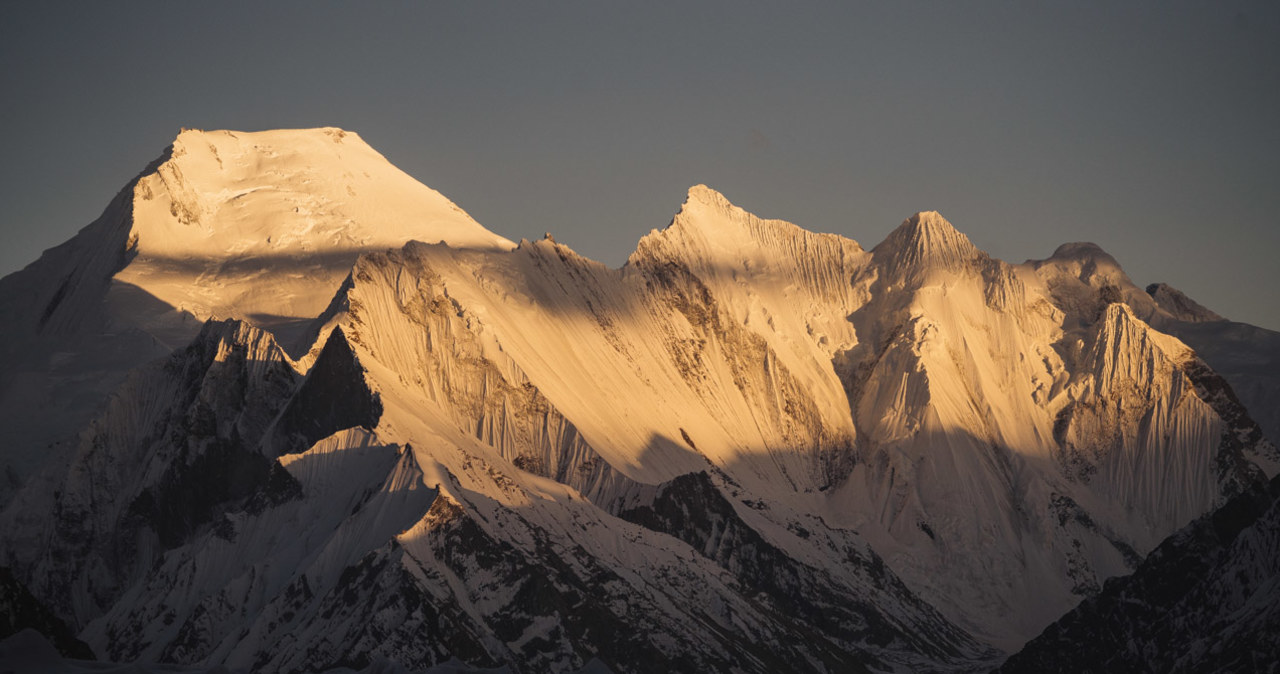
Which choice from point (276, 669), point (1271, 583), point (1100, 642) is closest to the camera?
point (1271, 583)

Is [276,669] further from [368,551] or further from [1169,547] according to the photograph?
[1169,547]

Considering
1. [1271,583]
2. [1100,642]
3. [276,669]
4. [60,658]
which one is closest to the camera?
[60,658]

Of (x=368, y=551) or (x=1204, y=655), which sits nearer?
(x=1204, y=655)

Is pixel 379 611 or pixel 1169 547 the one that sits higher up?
pixel 1169 547

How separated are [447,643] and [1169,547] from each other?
6469 centimetres

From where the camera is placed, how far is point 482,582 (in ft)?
648

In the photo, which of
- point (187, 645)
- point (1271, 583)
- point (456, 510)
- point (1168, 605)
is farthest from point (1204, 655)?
point (187, 645)

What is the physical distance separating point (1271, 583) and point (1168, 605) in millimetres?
24500

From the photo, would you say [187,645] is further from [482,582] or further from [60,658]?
[60,658]

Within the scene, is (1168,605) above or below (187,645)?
above

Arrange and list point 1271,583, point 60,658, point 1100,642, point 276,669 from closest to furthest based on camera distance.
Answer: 1. point 60,658
2. point 1271,583
3. point 276,669
4. point 1100,642

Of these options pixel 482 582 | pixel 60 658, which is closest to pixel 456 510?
pixel 482 582

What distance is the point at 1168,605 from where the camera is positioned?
184125 mm

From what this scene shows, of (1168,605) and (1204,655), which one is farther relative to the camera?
(1168,605)
